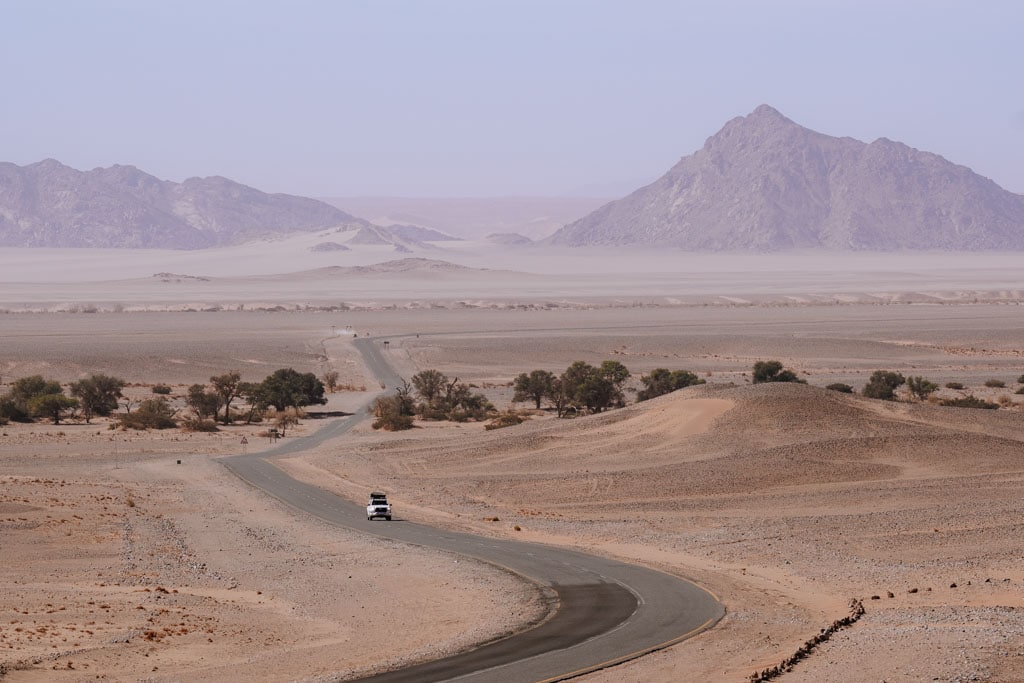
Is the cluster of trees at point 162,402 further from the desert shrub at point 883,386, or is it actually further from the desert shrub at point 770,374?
the desert shrub at point 883,386

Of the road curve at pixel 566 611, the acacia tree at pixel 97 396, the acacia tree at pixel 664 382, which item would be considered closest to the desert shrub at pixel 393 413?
the acacia tree at pixel 664 382

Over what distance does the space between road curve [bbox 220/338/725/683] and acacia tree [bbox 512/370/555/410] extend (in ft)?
102

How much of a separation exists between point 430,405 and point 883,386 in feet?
73.4

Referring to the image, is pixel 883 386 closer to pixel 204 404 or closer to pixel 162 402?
pixel 204 404

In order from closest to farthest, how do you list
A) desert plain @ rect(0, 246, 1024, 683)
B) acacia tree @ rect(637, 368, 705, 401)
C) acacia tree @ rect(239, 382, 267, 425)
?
1. desert plain @ rect(0, 246, 1024, 683)
2. acacia tree @ rect(239, 382, 267, 425)
3. acacia tree @ rect(637, 368, 705, 401)

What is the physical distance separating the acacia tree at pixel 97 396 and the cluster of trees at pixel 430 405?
43.5 feet

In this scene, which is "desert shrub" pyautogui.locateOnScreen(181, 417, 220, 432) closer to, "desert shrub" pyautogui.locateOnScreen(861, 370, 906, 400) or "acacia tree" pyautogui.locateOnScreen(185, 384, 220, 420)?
"acacia tree" pyautogui.locateOnScreen(185, 384, 220, 420)

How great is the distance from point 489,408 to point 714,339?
50065mm

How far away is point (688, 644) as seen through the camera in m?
21.6

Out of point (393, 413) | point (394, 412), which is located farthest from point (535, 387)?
point (393, 413)

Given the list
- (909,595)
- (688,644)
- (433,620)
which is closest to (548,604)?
(433,620)

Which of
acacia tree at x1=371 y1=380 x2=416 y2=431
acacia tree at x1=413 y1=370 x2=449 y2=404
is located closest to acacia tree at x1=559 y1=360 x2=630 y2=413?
acacia tree at x1=413 y1=370 x2=449 y2=404

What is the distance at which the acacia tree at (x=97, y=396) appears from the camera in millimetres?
67688

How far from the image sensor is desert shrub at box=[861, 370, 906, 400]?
6594cm
